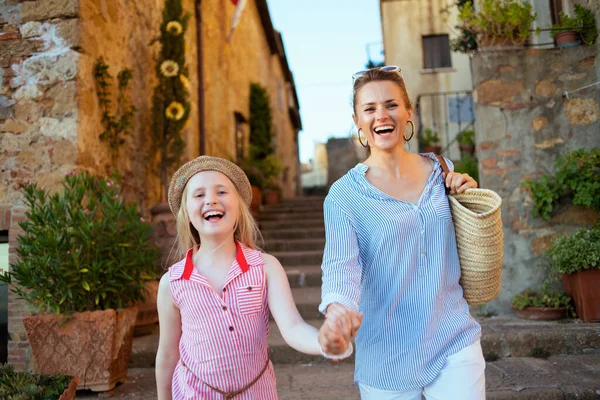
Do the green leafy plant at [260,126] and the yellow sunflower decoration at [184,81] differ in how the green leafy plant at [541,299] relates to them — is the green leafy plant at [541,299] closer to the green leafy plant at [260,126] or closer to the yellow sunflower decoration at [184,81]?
the yellow sunflower decoration at [184,81]

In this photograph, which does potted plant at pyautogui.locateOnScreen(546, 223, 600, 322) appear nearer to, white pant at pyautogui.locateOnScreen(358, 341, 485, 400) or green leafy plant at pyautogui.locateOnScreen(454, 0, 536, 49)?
green leafy plant at pyautogui.locateOnScreen(454, 0, 536, 49)

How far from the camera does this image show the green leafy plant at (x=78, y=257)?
3.26 meters

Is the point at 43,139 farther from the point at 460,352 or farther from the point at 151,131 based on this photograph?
the point at 460,352

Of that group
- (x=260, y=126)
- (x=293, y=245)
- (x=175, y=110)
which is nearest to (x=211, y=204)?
(x=175, y=110)

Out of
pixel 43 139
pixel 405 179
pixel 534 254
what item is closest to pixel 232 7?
pixel 43 139

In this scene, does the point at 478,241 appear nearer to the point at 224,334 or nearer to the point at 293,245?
the point at 224,334

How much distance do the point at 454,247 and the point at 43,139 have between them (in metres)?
3.64

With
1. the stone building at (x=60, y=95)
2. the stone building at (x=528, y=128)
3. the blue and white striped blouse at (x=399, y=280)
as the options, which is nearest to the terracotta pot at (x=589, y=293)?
the stone building at (x=528, y=128)

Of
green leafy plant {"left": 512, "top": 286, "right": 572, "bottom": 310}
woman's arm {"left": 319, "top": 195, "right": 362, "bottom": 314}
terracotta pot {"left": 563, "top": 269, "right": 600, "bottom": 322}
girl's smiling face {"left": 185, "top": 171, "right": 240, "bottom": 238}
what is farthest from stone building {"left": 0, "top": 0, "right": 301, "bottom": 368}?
terracotta pot {"left": 563, "top": 269, "right": 600, "bottom": 322}

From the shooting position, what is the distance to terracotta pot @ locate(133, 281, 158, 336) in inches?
170

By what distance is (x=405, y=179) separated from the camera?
1752 mm

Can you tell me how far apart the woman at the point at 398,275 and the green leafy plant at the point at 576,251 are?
2653mm

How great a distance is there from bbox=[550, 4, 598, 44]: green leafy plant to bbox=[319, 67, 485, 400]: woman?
3.63 m

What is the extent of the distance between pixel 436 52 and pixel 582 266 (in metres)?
13.0
